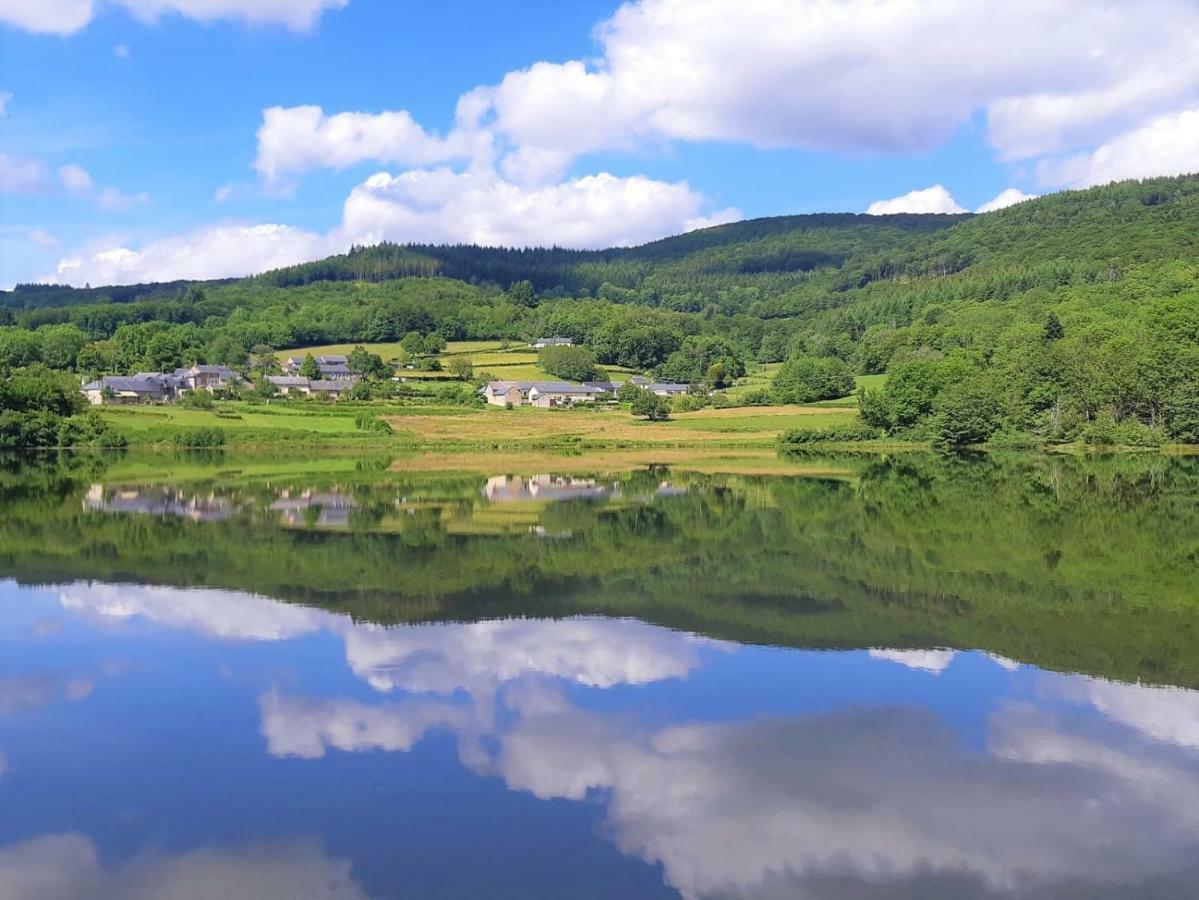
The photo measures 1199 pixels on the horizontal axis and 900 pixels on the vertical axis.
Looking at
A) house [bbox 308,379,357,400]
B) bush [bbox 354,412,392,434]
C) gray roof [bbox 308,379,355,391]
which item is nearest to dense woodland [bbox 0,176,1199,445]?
gray roof [bbox 308,379,355,391]

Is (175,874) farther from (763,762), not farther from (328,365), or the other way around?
(328,365)

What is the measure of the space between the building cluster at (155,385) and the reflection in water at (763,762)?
8447 centimetres

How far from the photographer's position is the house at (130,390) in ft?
305

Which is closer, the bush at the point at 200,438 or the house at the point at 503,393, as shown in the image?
the bush at the point at 200,438

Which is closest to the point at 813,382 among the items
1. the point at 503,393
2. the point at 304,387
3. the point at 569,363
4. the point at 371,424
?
the point at 569,363

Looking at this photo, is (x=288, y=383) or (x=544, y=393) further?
(x=288, y=383)

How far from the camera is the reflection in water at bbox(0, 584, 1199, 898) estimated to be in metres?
8.73

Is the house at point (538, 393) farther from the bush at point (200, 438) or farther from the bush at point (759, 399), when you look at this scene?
the bush at point (200, 438)

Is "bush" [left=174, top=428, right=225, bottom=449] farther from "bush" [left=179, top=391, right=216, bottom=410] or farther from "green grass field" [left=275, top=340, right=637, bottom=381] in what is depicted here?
"green grass field" [left=275, top=340, right=637, bottom=381]

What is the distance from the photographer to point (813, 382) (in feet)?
318

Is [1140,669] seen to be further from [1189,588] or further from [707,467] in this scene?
[707,467]

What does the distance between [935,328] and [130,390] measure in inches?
3346

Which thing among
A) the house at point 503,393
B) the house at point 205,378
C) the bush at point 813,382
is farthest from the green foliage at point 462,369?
the bush at point 813,382

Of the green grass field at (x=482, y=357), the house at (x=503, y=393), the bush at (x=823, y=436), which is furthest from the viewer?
the green grass field at (x=482, y=357)
